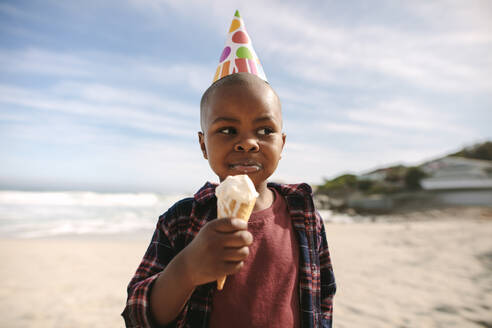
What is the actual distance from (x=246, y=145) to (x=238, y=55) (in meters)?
0.78

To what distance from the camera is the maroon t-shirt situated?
4.23ft

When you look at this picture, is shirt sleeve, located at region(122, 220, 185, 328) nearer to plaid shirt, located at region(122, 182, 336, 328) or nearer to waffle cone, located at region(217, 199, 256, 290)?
plaid shirt, located at region(122, 182, 336, 328)

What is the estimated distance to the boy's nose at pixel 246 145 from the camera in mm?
1308

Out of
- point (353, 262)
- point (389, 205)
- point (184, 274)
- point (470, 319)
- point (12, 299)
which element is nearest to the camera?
point (184, 274)

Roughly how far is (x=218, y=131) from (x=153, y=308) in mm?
804

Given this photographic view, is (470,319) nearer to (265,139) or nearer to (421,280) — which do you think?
(421,280)

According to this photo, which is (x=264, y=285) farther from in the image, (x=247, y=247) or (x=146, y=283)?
(x=146, y=283)

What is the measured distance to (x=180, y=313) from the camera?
4.10 ft

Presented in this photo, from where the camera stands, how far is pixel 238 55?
1.81 m

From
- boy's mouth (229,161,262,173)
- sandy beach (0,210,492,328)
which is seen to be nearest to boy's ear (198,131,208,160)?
boy's mouth (229,161,262,173)

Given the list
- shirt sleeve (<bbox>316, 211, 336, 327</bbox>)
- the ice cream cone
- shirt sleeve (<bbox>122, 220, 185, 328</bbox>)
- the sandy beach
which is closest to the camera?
the ice cream cone

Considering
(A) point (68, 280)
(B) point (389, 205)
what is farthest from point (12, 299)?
(B) point (389, 205)

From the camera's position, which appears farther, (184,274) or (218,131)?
(218,131)

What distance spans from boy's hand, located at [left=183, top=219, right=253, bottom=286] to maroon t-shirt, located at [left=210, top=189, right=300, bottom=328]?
39 cm
